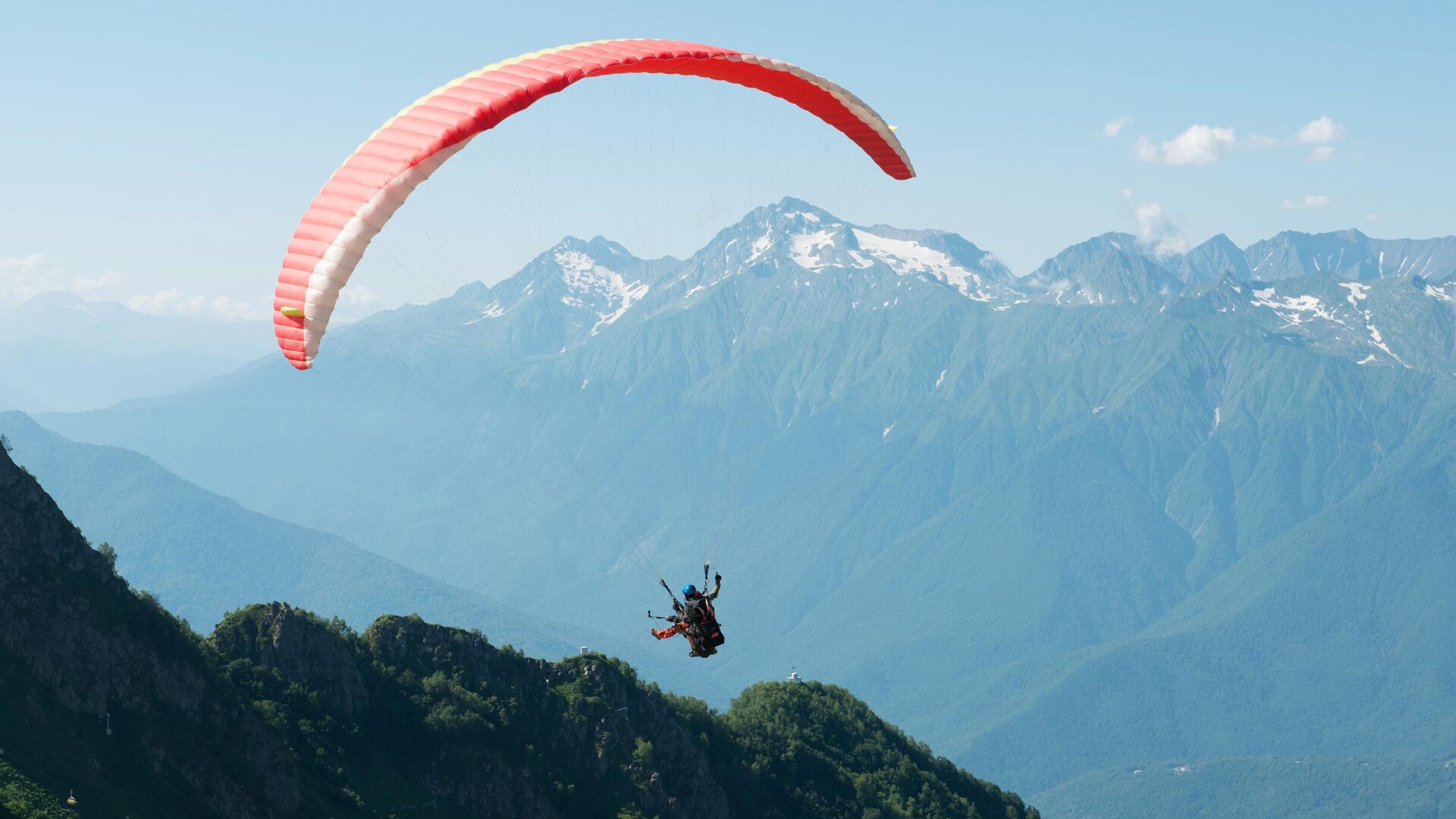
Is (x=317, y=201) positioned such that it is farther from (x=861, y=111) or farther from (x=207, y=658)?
(x=207, y=658)

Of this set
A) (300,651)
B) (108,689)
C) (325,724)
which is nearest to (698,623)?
(108,689)

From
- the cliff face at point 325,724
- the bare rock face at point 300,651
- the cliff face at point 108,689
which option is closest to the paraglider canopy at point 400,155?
the cliff face at point 325,724

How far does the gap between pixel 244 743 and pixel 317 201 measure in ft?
108

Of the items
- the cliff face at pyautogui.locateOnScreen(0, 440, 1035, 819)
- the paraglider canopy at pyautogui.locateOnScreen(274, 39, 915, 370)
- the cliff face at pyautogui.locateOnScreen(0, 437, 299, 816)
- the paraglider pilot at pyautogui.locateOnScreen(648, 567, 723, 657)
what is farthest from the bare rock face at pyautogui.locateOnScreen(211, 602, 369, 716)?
the paraglider canopy at pyautogui.locateOnScreen(274, 39, 915, 370)

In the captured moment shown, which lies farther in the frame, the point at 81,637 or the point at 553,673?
the point at 553,673

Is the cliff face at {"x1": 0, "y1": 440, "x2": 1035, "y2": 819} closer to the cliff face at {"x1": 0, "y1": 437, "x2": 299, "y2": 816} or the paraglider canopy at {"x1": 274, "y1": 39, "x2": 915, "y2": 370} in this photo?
the cliff face at {"x1": 0, "y1": 437, "x2": 299, "y2": 816}

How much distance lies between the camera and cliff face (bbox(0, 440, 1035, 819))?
5516 centimetres

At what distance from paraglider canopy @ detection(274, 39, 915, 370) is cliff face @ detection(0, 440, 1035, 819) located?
24214mm

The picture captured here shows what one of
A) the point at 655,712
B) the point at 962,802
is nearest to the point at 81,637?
the point at 655,712

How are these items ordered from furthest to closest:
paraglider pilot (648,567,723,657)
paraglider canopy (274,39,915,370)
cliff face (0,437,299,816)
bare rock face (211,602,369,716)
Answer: bare rock face (211,602,369,716)
cliff face (0,437,299,816)
paraglider pilot (648,567,723,657)
paraglider canopy (274,39,915,370)

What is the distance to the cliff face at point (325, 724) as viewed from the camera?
2172 inches

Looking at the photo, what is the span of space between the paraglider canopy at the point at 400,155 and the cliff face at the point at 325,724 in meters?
24.2

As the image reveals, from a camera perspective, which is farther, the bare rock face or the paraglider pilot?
the bare rock face

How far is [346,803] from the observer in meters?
62.8
